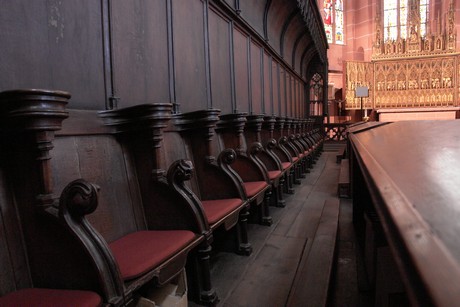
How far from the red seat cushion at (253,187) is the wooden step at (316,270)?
19.8 inches

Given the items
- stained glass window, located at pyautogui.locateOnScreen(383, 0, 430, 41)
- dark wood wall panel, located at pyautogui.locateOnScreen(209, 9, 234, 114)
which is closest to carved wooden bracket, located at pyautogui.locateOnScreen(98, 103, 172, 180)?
dark wood wall panel, located at pyautogui.locateOnScreen(209, 9, 234, 114)

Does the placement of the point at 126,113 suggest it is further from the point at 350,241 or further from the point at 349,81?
the point at 349,81

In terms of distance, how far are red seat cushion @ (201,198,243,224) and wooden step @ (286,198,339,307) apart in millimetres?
505

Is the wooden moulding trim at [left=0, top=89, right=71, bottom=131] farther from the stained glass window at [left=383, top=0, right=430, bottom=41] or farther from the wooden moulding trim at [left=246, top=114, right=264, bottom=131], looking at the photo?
the stained glass window at [left=383, top=0, right=430, bottom=41]

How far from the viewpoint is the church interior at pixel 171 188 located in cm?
64

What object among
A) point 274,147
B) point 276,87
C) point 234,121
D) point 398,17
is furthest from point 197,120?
point 398,17

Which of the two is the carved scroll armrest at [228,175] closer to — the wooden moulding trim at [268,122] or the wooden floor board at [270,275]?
the wooden floor board at [270,275]

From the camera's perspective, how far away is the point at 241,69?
4047 mm

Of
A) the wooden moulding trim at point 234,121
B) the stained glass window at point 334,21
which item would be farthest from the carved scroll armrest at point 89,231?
the stained glass window at point 334,21

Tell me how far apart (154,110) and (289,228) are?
1.69 metres

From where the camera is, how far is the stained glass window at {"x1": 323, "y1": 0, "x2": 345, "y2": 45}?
1437cm

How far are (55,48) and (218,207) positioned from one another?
113cm

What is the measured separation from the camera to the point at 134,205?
160 centimetres

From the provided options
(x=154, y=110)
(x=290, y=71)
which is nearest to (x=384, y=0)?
(x=290, y=71)
